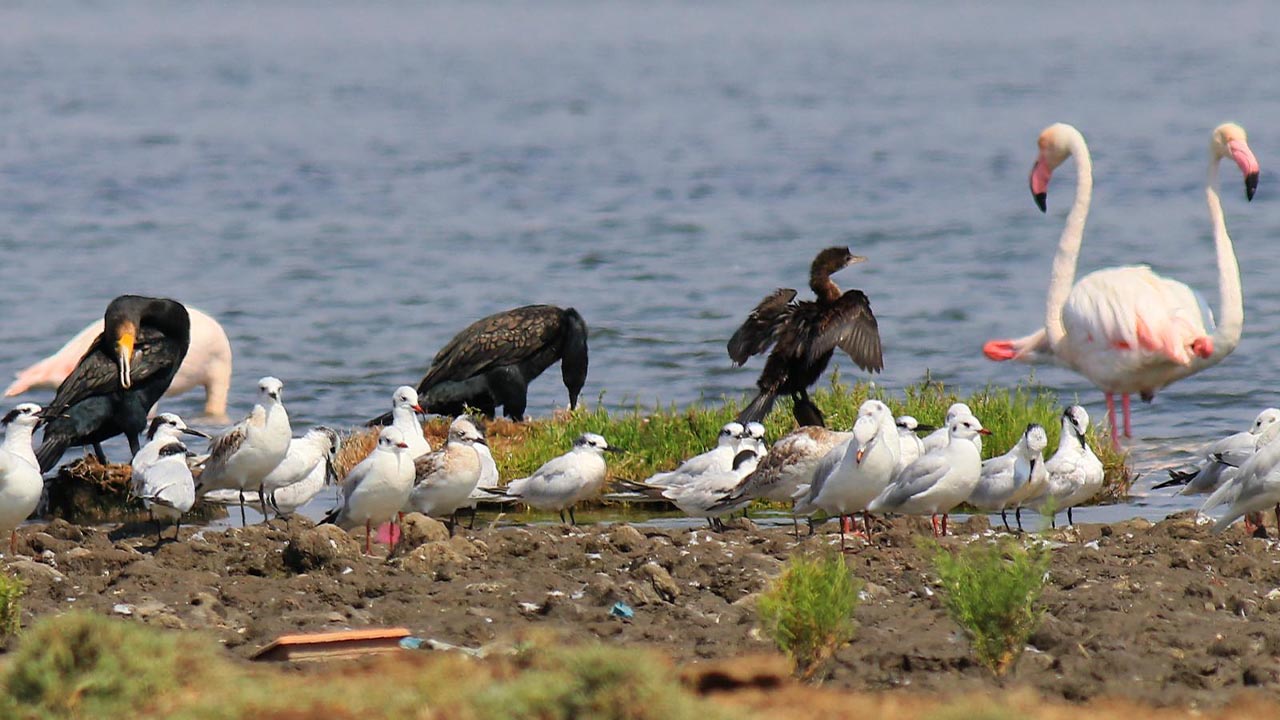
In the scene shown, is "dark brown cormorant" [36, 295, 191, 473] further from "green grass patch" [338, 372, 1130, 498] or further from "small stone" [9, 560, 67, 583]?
"small stone" [9, 560, 67, 583]

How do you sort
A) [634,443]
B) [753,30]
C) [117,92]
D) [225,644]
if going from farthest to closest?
[753,30] < [117,92] < [634,443] < [225,644]

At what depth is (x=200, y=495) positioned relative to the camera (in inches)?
444

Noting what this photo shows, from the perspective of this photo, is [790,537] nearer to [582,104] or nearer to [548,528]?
[548,528]

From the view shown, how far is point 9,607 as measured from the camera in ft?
24.9

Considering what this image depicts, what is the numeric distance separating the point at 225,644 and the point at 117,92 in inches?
2105

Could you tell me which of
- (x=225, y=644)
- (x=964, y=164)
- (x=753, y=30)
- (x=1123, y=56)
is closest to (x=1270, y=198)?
(x=964, y=164)

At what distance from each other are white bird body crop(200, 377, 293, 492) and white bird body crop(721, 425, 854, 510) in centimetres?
248

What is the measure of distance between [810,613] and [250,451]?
4.72 m

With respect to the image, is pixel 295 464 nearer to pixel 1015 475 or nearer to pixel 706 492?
pixel 706 492

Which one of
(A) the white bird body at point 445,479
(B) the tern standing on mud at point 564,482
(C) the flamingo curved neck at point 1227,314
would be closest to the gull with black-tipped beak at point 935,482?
(B) the tern standing on mud at point 564,482

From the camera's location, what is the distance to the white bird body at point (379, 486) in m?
10.2

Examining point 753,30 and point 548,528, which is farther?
point 753,30

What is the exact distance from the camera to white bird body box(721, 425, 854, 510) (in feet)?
36.1

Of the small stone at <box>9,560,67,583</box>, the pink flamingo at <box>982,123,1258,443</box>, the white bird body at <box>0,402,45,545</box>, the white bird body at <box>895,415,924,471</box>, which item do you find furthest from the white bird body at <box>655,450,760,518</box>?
the pink flamingo at <box>982,123,1258,443</box>
